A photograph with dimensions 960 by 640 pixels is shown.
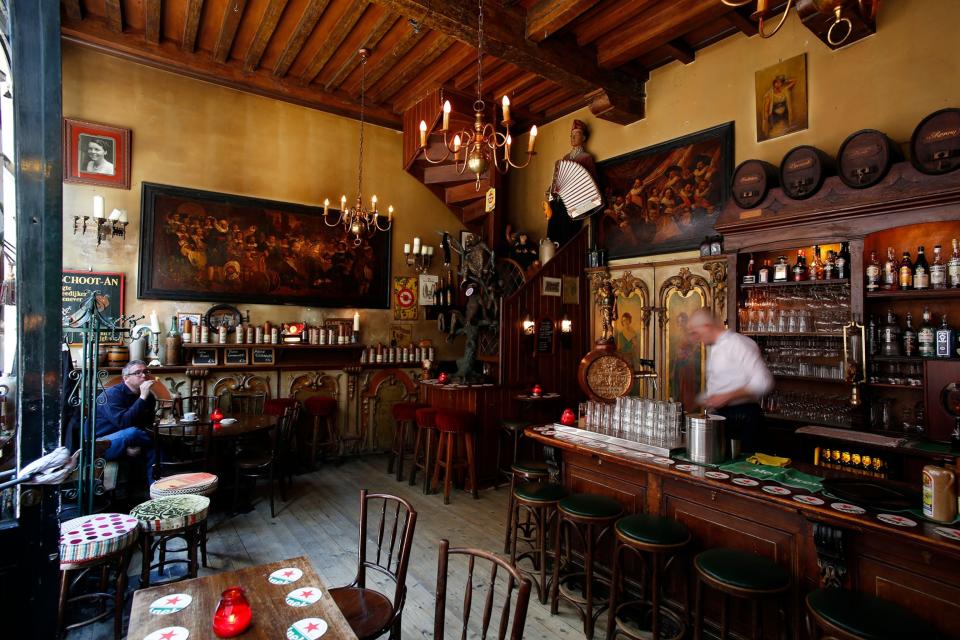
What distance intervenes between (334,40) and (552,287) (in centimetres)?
413

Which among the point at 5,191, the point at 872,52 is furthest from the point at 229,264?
the point at 872,52

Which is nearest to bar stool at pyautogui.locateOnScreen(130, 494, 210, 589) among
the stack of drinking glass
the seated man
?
the seated man

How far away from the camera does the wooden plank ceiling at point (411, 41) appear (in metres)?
4.80

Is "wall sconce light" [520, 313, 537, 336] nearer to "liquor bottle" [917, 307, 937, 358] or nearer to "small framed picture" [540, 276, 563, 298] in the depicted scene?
"small framed picture" [540, 276, 563, 298]

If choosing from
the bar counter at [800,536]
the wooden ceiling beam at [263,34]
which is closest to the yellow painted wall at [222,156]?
the wooden ceiling beam at [263,34]

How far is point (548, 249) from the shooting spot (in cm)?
687

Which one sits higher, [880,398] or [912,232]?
[912,232]

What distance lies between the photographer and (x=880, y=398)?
4164 mm

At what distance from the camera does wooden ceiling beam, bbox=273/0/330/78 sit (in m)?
5.18

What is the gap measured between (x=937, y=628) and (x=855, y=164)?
11.6 ft

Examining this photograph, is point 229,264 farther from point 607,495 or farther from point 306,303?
point 607,495

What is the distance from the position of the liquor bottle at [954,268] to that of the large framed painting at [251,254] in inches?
256

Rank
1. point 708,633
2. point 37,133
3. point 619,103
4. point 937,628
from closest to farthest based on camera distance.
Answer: point 37,133 → point 937,628 → point 708,633 → point 619,103

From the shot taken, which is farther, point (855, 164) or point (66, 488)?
point (855, 164)
